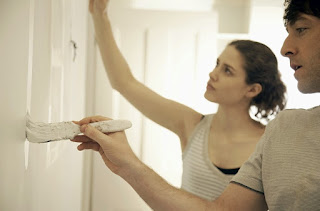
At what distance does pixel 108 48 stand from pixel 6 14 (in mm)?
683

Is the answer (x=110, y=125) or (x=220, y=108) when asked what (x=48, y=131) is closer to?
(x=110, y=125)

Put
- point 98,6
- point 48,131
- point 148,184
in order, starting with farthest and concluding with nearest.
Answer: point 98,6 → point 148,184 → point 48,131

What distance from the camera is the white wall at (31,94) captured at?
402 mm

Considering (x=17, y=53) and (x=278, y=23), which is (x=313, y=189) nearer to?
(x=17, y=53)

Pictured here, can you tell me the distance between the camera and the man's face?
68 centimetres

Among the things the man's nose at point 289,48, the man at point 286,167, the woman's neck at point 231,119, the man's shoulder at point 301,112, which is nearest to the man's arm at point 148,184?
the man at point 286,167

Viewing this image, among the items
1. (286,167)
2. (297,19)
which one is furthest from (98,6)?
(286,167)

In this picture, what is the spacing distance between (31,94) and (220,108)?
2.47 feet

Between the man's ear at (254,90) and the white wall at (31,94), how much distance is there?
22.9 inches

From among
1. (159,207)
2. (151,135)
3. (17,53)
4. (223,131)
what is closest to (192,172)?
(223,131)

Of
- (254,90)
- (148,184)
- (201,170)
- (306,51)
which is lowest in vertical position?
(201,170)

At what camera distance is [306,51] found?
69cm

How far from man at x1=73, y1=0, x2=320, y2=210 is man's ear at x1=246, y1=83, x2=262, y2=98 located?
382 millimetres

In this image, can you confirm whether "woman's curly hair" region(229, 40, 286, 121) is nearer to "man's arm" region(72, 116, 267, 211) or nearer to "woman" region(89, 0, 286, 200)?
"woman" region(89, 0, 286, 200)
